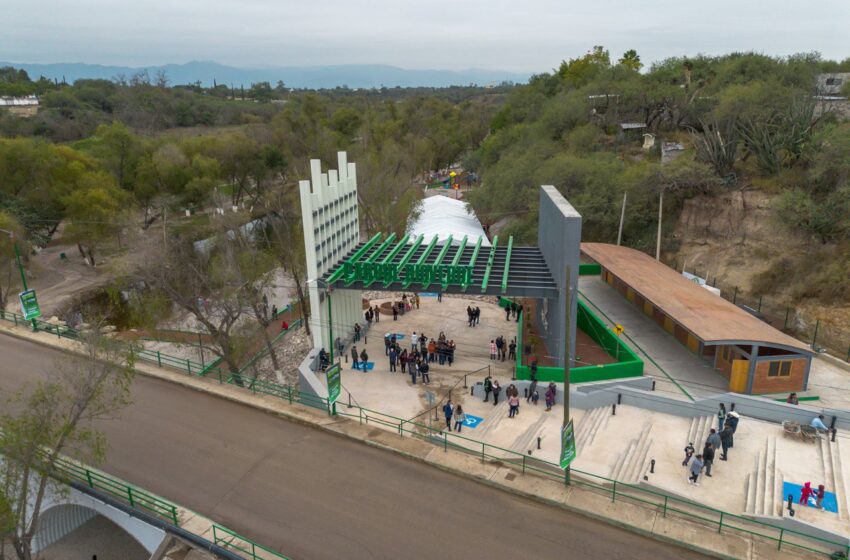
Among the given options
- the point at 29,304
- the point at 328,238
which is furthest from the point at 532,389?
the point at 29,304

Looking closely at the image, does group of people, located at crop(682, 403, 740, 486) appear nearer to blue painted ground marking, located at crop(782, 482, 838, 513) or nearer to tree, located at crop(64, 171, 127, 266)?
blue painted ground marking, located at crop(782, 482, 838, 513)

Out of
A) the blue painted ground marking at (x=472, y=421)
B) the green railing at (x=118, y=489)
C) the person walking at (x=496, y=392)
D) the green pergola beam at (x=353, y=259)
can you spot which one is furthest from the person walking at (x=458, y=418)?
the green railing at (x=118, y=489)

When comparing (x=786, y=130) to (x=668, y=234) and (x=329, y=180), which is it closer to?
(x=668, y=234)

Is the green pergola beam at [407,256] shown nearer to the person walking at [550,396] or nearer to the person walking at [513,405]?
the person walking at [513,405]

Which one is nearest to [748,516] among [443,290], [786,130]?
[443,290]

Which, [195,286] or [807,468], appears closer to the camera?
[807,468]

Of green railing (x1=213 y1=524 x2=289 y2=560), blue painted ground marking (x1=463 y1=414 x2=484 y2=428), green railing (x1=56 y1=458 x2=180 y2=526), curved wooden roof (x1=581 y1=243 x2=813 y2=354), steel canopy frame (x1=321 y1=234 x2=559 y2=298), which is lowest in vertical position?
blue painted ground marking (x1=463 y1=414 x2=484 y2=428)

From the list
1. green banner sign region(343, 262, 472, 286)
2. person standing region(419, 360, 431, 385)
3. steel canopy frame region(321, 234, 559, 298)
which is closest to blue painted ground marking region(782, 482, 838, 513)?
steel canopy frame region(321, 234, 559, 298)
